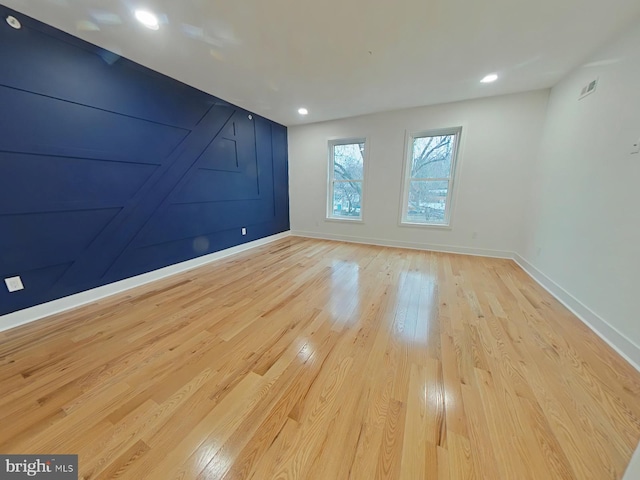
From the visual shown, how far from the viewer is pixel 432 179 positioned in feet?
13.3

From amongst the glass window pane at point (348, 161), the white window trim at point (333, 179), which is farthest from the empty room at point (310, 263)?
the glass window pane at point (348, 161)

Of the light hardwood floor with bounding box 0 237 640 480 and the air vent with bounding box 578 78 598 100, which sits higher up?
the air vent with bounding box 578 78 598 100

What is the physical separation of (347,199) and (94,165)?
153 inches

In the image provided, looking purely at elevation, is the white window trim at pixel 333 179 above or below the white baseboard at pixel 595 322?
above

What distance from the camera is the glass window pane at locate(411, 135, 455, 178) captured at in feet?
12.9

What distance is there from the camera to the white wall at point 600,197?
1.69 meters

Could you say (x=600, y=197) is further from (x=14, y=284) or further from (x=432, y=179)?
(x=14, y=284)

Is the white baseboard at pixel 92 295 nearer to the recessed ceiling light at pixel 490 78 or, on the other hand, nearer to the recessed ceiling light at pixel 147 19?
the recessed ceiling light at pixel 147 19

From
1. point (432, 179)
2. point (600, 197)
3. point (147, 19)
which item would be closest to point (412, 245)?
point (432, 179)

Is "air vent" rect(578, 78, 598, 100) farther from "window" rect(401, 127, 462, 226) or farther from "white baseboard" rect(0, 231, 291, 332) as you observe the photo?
"white baseboard" rect(0, 231, 291, 332)

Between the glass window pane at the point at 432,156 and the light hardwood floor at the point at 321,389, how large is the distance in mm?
2469

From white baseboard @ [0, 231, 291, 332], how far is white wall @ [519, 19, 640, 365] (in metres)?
4.44

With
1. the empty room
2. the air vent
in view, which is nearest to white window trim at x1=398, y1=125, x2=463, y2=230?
the empty room

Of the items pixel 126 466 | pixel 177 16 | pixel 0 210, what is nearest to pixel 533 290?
pixel 126 466
